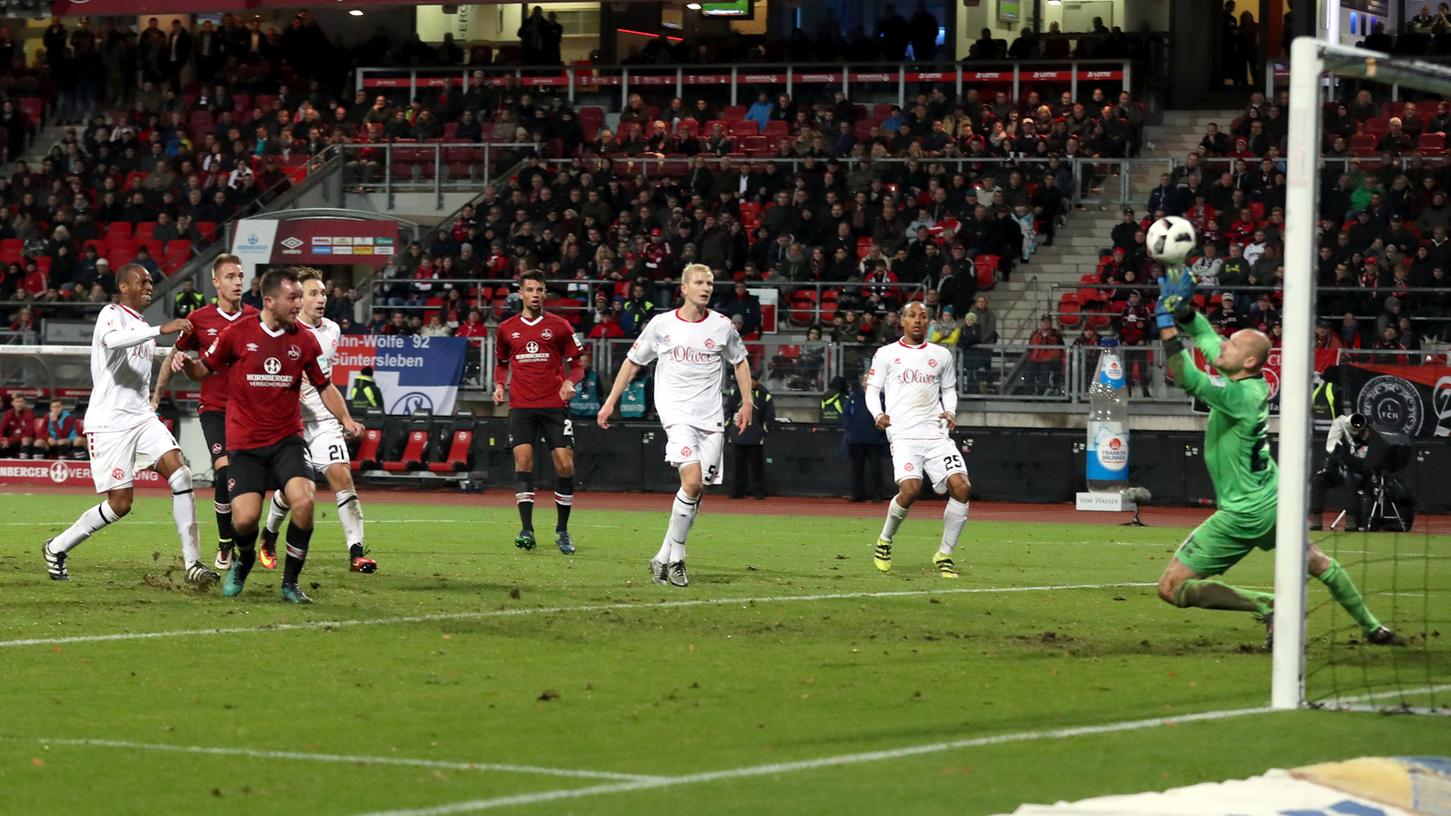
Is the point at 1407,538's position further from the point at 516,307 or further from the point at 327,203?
the point at 327,203

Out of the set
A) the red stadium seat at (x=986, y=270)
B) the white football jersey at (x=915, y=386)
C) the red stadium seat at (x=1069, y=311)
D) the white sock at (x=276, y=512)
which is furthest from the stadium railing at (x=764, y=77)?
the white sock at (x=276, y=512)

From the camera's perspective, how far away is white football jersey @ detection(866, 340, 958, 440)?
695 inches

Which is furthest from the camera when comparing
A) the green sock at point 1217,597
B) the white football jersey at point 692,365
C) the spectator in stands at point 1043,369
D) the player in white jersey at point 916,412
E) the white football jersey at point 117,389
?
the spectator in stands at point 1043,369

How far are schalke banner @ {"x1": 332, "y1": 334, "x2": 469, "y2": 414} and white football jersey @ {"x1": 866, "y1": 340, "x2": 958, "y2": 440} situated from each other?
51.5 ft

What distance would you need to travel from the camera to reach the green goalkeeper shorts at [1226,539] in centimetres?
1109

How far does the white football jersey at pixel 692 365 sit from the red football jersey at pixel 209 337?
315 cm

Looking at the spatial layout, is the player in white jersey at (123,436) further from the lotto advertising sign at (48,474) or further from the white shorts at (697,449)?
the lotto advertising sign at (48,474)

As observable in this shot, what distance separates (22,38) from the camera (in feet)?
169

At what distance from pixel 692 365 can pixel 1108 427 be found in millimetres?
12976

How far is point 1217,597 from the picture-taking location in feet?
37.0

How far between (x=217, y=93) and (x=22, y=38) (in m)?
9.09

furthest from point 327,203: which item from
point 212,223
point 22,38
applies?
point 22,38

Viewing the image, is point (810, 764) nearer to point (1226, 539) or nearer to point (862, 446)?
point (1226, 539)

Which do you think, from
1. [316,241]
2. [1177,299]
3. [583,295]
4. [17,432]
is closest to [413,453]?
[583,295]
